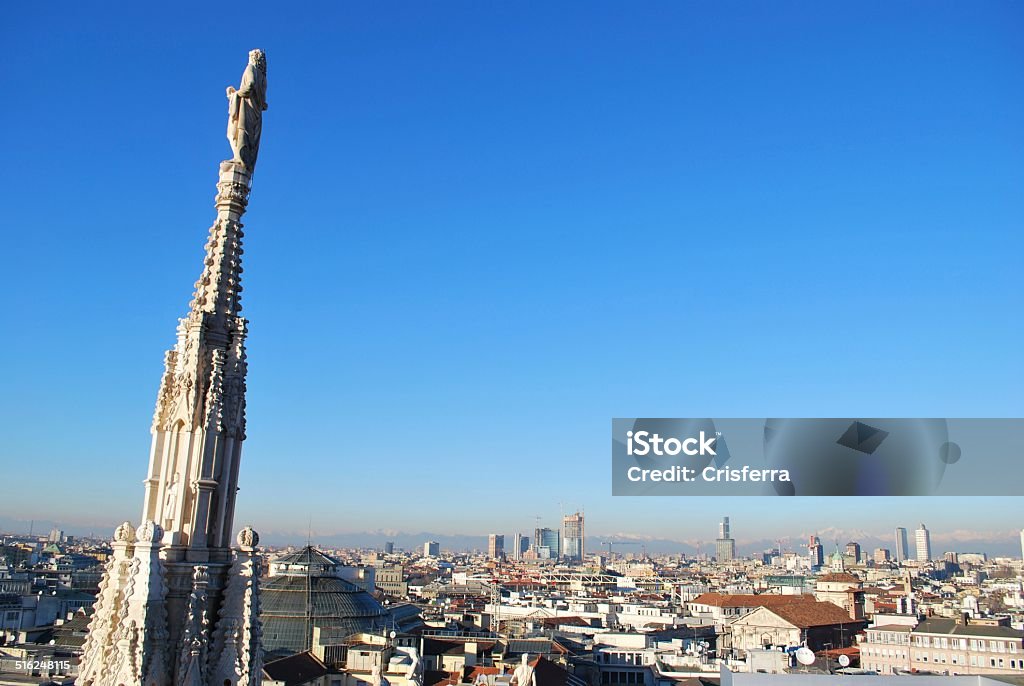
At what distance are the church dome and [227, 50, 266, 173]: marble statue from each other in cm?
4128

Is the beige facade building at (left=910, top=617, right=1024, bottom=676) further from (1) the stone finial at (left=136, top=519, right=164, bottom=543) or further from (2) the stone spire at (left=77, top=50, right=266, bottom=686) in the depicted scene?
(1) the stone finial at (left=136, top=519, right=164, bottom=543)

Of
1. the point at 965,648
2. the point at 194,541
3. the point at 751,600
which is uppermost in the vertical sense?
the point at 194,541

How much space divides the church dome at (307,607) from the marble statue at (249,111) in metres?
41.3

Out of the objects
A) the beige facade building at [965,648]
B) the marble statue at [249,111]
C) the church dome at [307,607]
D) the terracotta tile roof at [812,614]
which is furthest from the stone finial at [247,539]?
the terracotta tile roof at [812,614]

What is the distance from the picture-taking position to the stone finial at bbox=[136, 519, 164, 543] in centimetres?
627

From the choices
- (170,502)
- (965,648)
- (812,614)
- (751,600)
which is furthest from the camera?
(751,600)

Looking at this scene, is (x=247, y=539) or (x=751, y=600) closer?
(x=247, y=539)

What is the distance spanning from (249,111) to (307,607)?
45.6m

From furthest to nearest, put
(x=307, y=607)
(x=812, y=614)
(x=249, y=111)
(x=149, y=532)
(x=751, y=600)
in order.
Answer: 1. (x=751, y=600)
2. (x=812, y=614)
3. (x=307, y=607)
4. (x=249, y=111)
5. (x=149, y=532)

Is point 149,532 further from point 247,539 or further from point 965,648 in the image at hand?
point 965,648

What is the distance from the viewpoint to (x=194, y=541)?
6.79m

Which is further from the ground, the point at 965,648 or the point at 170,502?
the point at 170,502

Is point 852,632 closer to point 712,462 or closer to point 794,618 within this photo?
point 794,618

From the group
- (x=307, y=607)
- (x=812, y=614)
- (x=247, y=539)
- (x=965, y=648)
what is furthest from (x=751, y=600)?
(x=247, y=539)
